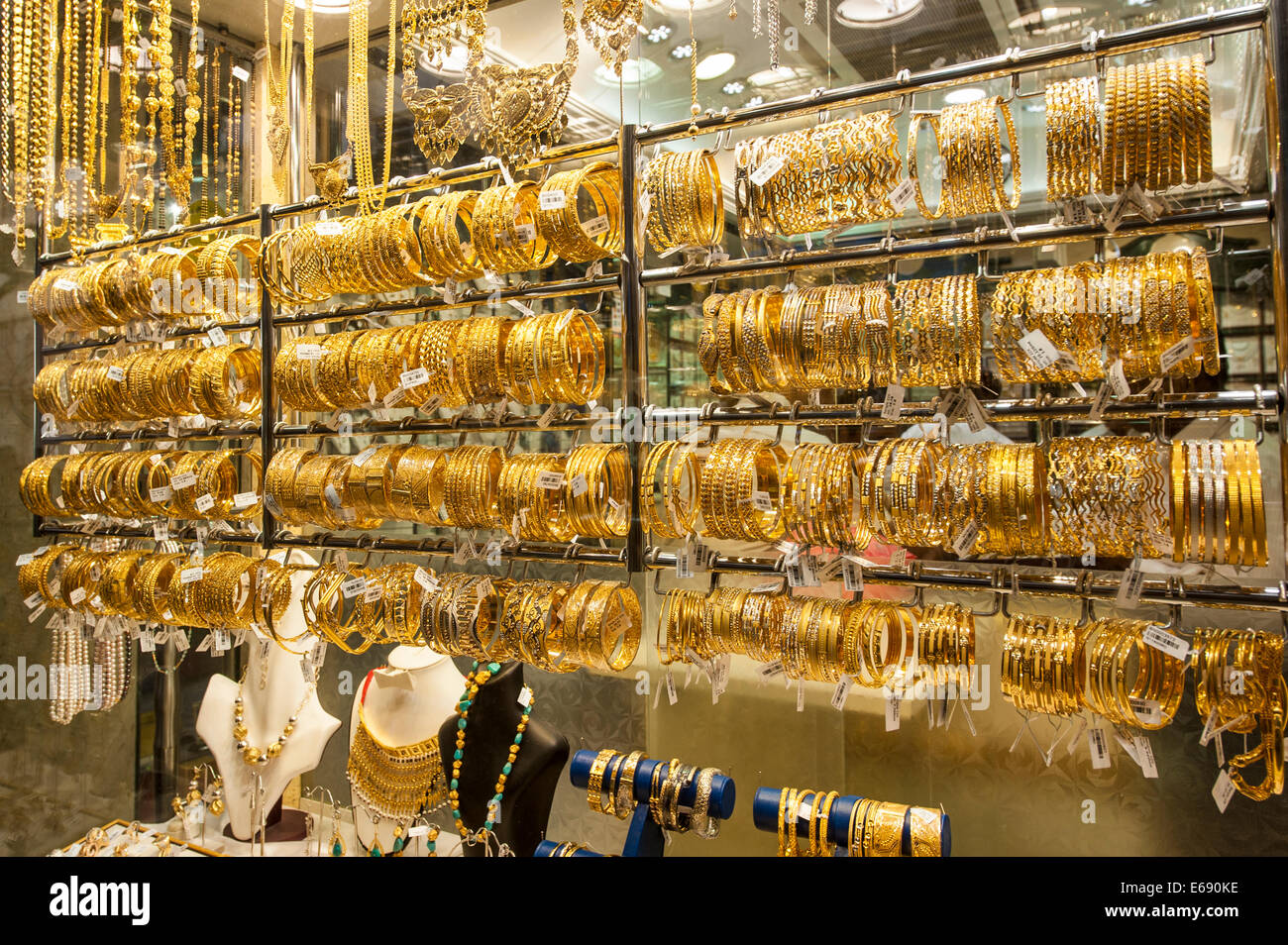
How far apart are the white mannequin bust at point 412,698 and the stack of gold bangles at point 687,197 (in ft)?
4.08

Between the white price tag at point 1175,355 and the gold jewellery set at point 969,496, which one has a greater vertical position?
the white price tag at point 1175,355

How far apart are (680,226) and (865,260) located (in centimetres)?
38

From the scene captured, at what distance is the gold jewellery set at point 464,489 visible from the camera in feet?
6.14

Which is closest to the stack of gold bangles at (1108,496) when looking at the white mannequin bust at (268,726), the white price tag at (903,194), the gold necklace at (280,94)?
the white price tag at (903,194)

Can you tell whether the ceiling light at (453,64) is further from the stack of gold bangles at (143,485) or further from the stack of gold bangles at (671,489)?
the stack of gold bangles at (671,489)

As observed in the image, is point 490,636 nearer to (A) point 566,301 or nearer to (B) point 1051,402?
(A) point 566,301

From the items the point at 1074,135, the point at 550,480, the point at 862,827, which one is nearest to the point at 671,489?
the point at 550,480

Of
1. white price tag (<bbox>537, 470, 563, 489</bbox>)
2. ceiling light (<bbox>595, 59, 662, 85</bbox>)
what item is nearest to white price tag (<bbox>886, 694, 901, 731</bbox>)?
white price tag (<bbox>537, 470, 563, 489</bbox>)

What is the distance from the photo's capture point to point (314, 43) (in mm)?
2768

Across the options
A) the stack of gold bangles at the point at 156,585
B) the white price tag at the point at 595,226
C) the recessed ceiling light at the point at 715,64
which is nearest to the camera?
the white price tag at the point at 595,226

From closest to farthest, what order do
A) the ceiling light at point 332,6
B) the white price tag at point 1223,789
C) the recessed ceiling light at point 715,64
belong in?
1. the white price tag at point 1223,789
2. the recessed ceiling light at point 715,64
3. the ceiling light at point 332,6

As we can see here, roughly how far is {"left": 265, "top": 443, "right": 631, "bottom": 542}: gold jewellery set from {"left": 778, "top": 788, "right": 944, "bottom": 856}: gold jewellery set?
665 mm

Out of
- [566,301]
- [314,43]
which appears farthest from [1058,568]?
[314,43]

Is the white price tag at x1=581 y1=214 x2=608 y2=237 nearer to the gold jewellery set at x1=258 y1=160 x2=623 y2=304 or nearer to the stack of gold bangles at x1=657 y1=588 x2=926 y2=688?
the gold jewellery set at x1=258 y1=160 x2=623 y2=304
